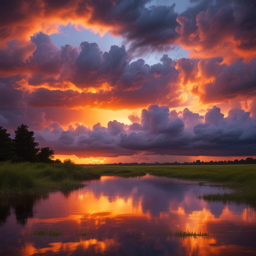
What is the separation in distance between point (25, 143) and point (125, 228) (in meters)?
59.4

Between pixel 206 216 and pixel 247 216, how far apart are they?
122 inches

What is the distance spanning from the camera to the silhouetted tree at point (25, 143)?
214 feet

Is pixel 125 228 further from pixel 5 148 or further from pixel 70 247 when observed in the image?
pixel 5 148

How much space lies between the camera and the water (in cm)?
1082

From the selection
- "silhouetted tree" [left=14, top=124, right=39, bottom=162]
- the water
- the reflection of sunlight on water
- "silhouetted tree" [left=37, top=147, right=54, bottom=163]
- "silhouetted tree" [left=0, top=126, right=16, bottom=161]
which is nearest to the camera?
the reflection of sunlight on water

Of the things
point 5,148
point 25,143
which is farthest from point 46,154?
point 5,148

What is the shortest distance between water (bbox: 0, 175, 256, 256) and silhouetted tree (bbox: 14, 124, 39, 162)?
150 ft

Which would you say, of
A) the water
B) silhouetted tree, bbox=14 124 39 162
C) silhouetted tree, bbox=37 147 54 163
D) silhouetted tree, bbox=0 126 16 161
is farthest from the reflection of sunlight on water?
silhouetted tree, bbox=37 147 54 163

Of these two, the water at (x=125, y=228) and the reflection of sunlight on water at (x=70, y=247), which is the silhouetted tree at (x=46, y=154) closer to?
the water at (x=125, y=228)

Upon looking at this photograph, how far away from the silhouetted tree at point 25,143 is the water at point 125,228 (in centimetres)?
4566

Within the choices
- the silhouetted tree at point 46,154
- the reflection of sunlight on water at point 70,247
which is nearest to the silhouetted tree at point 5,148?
the silhouetted tree at point 46,154

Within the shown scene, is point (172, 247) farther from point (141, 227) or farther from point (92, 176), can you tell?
point (92, 176)

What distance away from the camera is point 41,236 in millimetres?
12578

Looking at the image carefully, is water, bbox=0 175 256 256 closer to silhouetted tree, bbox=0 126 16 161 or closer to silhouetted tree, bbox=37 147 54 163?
silhouetted tree, bbox=0 126 16 161
